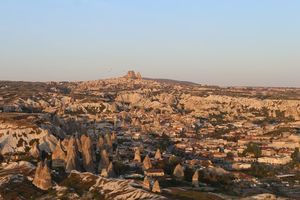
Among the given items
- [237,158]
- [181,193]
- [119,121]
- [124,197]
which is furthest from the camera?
[119,121]

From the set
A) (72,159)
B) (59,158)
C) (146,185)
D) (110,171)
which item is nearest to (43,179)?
(72,159)

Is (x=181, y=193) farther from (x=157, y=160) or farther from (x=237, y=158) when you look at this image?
(x=237, y=158)

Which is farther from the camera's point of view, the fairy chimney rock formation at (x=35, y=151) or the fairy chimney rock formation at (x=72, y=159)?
the fairy chimney rock formation at (x=35, y=151)

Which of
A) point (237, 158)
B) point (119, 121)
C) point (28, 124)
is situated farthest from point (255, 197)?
point (119, 121)

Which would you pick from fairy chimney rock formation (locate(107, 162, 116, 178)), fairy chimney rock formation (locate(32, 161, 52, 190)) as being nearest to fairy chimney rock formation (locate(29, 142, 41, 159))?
fairy chimney rock formation (locate(107, 162, 116, 178))

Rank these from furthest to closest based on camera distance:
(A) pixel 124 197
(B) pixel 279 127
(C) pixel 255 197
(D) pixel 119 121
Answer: (D) pixel 119 121
(B) pixel 279 127
(C) pixel 255 197
(A) pixel 124 197

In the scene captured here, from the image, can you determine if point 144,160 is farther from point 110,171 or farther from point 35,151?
point 35,151

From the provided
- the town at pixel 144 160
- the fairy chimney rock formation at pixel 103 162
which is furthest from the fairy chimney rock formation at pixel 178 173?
the fairy chimney rock formation at pixel 103 162

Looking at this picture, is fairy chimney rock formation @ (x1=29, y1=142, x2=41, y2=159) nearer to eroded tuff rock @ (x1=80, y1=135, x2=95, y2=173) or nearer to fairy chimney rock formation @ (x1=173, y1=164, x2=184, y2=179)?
eroded tuff rock @ (x1=80, y1=135, x2=95, y2=173)

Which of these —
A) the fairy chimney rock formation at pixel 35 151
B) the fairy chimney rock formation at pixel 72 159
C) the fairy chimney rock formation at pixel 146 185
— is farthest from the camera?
the fairy chimney rock formation at pixel 35 151

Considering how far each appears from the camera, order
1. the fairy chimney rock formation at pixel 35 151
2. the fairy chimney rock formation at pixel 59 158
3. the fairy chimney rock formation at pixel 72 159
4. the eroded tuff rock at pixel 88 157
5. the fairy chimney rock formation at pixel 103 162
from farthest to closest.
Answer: the fairy chimney rock formation at pixel 35 151 < the fairy chimney rock formation at pixel 103 162 < the eroded tuff rock at pixel 88 157 < the fairy chimney rock formation at pixel 59 158 < the fairy chimney rock formation at pixel 72 159

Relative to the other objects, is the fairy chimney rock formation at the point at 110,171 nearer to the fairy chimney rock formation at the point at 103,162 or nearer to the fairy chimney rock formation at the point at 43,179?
the fairy chimney rock formation at the point at 103,162
